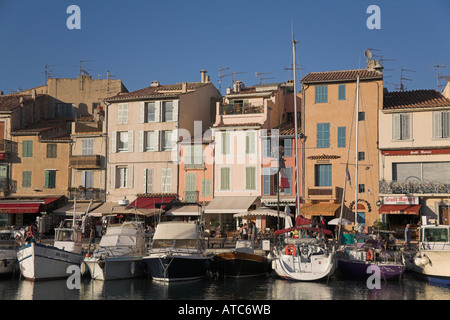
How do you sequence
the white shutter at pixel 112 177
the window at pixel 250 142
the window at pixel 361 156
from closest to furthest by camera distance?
the window at pixel 361 156
the window at pixel 250 142
the white shutter at pixel 112 177

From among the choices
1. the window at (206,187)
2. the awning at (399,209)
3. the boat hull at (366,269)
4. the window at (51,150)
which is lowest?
the boat hull at (366,269)

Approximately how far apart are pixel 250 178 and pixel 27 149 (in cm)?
1807

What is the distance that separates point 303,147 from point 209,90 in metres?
12.5

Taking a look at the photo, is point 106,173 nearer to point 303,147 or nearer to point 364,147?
point 303,147

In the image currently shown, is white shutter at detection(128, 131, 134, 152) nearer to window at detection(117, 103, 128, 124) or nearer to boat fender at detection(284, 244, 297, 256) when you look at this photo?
window at detection(117, 103, 128, 124)

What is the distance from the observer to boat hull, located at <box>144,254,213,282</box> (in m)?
30.6

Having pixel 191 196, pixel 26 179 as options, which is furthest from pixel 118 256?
pixel 26 179

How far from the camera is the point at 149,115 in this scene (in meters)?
48.1

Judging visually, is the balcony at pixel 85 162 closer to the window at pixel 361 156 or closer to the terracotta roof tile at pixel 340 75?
the terracotta roof tile at pixel 340 75

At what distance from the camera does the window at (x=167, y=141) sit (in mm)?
47000

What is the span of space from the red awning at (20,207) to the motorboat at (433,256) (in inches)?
1088

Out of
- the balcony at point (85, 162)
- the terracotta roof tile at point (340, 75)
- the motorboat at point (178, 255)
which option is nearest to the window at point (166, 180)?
the balcony at point (85, 162)
